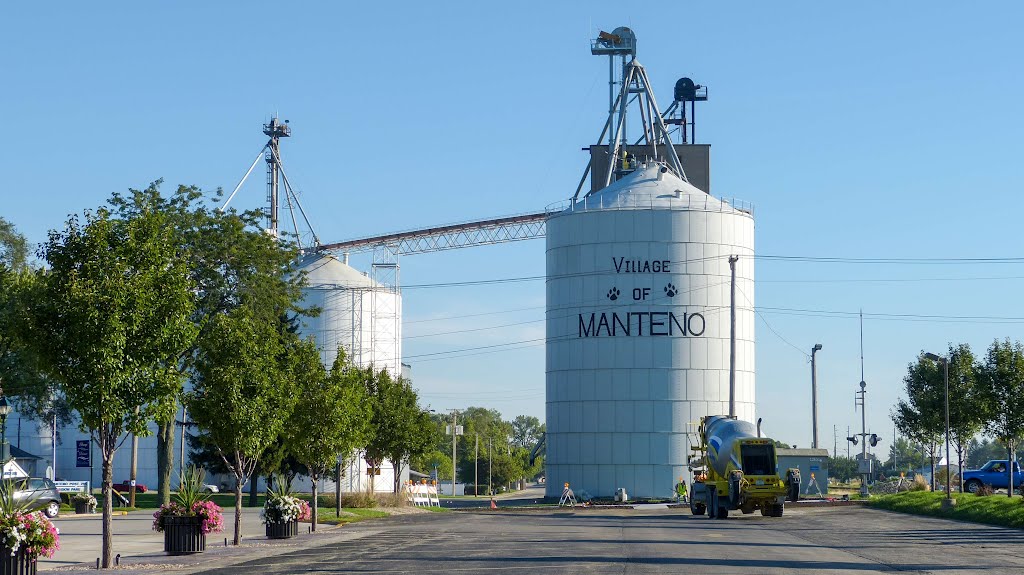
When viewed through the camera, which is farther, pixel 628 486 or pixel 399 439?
pixel 628 486

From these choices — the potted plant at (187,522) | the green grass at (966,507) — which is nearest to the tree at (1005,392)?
the green grass at (966,507)

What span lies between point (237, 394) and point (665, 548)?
12216 millimetres

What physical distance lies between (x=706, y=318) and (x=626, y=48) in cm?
Answer: 2453

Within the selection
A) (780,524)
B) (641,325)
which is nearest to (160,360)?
(780,524)

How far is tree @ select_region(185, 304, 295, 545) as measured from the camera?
33750 millimetres

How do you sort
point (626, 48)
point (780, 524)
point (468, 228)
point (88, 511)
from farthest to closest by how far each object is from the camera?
1. point (468, 228)
2. point (626, 48)
3. point (88, 511)
4. point (780, 524)

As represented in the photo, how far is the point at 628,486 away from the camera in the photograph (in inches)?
3022

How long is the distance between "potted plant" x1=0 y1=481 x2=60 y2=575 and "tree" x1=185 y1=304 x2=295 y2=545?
33.0 ft

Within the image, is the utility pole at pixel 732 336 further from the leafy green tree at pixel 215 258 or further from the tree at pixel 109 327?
the tree at pixel 109 327

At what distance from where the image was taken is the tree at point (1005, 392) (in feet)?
179

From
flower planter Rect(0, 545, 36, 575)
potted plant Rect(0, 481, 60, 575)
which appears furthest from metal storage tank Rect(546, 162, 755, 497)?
flower planter Rect(0, 545, 36, 575)

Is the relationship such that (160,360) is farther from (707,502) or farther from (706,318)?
(706,318)

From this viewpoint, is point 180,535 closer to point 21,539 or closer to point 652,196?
point 21,539

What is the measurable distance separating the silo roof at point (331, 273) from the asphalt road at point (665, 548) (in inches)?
2314
